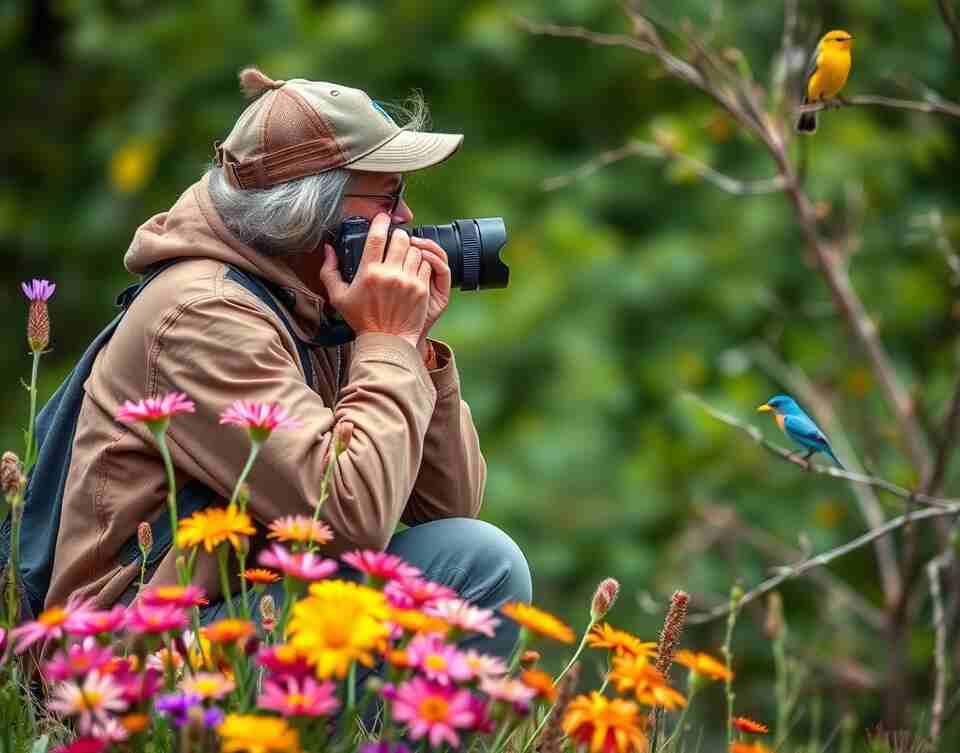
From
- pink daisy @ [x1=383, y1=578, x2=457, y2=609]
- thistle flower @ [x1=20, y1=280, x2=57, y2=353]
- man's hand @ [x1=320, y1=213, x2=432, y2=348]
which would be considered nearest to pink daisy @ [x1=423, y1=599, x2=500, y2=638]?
pink daisy @ [x1=383, y1=578, x2=457, y2=609]

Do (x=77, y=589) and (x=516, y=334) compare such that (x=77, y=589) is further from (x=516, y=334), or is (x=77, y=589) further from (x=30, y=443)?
(x=516, y=334)

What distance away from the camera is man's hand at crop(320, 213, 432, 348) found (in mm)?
2281

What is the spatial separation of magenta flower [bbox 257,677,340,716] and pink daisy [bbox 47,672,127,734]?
137 mm

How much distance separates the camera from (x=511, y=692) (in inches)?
58.6

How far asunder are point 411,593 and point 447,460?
3.09 ft

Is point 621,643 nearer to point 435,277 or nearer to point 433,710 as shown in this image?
point 433,710

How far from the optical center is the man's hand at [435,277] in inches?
93.4

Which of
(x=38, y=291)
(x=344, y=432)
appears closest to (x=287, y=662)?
(x=344, y=432)

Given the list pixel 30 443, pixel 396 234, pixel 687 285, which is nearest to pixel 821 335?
pixel 687 285

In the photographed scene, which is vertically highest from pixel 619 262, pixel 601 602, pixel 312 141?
pixel 312 141

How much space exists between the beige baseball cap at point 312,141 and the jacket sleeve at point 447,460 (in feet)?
1.01

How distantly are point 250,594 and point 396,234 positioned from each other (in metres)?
0.58

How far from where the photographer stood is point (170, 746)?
162 cm

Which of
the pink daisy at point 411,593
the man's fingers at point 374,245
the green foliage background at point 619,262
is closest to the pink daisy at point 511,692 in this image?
the pink daisy at point 411,593
